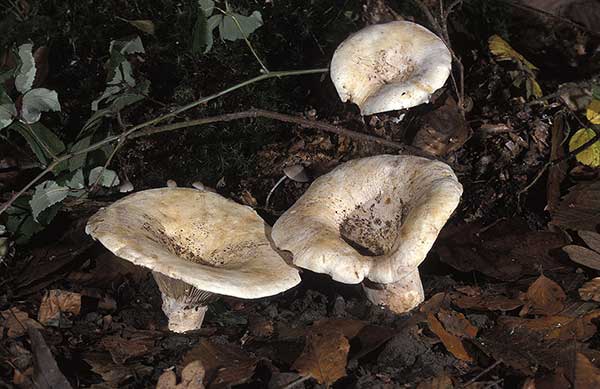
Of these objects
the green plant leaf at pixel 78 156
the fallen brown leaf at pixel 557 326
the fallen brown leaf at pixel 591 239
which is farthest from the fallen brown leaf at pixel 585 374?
the green plant leaf at pixel 78 156

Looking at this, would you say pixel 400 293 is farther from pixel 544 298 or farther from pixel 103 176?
pixel 103 176

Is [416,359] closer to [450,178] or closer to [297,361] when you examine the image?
Result: [297,361]

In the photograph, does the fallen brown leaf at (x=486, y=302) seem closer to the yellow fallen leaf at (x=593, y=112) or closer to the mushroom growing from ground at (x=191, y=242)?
the mushroom growing from ground at (x=191, y=242)

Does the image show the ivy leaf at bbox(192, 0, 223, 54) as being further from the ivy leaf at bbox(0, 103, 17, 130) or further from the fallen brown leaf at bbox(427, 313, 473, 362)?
the fallen brown leaf at bbox(427, 313, 473, 362)

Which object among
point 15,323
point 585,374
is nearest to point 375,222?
point 585,374

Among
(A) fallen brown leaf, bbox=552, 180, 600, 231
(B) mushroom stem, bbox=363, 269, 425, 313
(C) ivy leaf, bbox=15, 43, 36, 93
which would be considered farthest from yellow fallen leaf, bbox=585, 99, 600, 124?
(C) ivy leaf, bbox=15, 43, 36, 93
